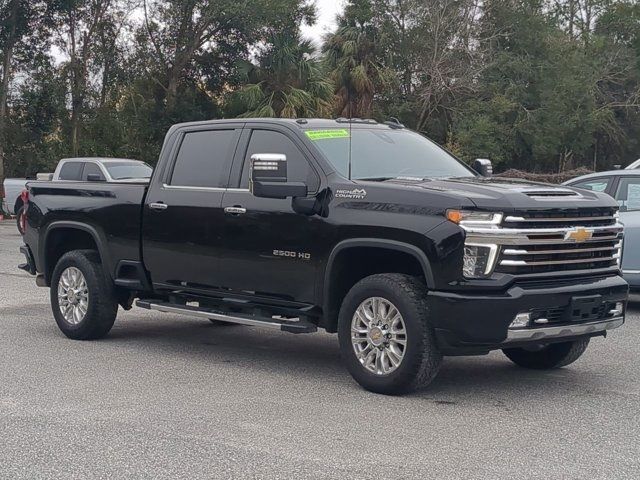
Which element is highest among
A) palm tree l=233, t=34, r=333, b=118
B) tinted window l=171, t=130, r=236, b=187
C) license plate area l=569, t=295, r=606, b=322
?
palm tree l=233, t=34, r=333, b=118

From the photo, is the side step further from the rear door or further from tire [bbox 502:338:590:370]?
tire [bbox 502:338:590:370]

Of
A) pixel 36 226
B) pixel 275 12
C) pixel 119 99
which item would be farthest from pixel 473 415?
pixel 119 99

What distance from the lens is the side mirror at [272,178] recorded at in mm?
7266

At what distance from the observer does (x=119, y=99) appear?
1454 inches

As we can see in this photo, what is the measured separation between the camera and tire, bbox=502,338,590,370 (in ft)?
25.6

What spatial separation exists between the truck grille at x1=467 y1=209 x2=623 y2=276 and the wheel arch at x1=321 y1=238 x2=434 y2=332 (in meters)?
0.57

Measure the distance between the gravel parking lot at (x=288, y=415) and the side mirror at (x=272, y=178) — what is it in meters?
1.45

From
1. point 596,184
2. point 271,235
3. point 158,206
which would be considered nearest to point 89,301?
point 158,206

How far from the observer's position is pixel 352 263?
7.38 meters

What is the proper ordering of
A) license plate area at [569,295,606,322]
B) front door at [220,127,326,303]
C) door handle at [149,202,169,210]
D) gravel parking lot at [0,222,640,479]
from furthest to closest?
door handle at [149,202,169,210] → front door at [220,127,326,303] → license plate area at [569,295,606,322] → gravel parking lot at [0,222,640,479]

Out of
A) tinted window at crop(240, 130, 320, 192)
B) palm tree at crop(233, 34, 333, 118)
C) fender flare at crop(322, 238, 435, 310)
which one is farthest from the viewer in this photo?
palm tree at crop(233, 34, 333, 118)

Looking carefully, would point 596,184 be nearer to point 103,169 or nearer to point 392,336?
point 392,336

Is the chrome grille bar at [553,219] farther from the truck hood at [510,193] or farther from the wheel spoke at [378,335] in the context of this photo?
the wheel spoke at [378,335]

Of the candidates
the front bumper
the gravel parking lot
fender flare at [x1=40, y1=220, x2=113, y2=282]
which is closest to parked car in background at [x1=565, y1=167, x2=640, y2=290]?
the gravel parking lot
